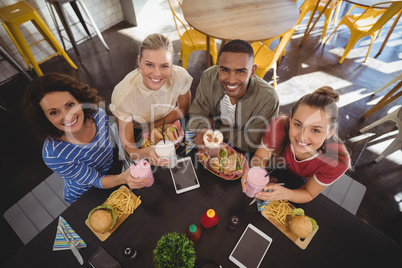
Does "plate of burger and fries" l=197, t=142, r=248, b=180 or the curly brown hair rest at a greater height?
the curly brown hair

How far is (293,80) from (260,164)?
2.58m

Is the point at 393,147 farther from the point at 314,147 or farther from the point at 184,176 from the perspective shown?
the point at 184,176

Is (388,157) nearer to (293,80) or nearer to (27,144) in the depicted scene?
(293,80)

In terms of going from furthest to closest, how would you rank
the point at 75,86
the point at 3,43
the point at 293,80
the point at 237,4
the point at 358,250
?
the point at 293,80 < the point at 3,43 < the point at 237,4 < the point at 75,86 < the point at 358,250

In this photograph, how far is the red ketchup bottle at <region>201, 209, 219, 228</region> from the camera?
3.91 ft

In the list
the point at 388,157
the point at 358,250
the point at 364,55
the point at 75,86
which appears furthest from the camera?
the point at 364,55

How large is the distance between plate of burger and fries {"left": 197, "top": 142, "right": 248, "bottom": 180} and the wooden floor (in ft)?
5.87

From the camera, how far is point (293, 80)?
3.61m

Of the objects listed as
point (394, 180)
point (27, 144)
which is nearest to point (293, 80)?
point (394, 180)

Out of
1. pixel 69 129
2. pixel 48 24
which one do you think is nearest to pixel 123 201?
pixel 69 129

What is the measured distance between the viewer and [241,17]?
276cm

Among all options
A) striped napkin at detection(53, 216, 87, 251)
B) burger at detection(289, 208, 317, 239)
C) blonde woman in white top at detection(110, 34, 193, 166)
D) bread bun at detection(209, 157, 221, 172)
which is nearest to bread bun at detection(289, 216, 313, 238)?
burger at detection(289, 208, 317, 239)

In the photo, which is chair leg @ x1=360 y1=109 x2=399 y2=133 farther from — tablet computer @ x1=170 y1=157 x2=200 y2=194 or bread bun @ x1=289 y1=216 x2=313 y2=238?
tablet computer @ x1=170 y1=157 x2=200 y2=194

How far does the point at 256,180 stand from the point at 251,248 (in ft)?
1.27
